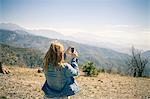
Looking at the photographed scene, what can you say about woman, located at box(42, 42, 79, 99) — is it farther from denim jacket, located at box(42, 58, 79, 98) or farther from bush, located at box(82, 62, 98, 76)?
bush, located at box(82, 62, 98, 76)

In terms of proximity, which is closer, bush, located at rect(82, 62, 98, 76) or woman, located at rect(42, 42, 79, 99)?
woman, located at rect(42, 42, 79, 99)

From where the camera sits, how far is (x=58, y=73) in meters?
4.01

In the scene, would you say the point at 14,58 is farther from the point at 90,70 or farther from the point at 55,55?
the point at 55,55

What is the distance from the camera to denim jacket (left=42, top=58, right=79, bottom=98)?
3.98 metres

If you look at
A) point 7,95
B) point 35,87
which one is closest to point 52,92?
point 7,95

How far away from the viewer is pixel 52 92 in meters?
4.11

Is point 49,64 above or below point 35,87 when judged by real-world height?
above

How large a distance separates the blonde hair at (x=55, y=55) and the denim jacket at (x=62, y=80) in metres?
0.07

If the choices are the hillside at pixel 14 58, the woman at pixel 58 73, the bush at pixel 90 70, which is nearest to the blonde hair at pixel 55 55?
the woman at pixel 58 73

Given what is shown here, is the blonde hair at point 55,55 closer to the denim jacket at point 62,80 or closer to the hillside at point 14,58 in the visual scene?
the denim jacket at point 62,80

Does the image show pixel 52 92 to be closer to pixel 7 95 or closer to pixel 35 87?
pixel 7 95

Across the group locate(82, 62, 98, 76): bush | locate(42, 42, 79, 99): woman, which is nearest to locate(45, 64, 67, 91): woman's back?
locate(42, 42, 79, 99): woman

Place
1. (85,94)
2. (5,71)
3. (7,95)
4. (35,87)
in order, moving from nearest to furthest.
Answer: (7,95) < (85,94) < (35,87) < (5,71)

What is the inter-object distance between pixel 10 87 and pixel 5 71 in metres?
3.82
